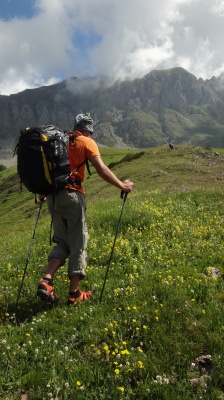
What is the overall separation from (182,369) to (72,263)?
311 centimetres

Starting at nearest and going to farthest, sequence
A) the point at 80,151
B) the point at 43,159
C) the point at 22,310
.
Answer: the point at 43,159 < the point at 22,310 < the point at 80,151

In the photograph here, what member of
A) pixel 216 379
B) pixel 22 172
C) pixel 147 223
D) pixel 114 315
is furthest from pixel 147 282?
pixel 147 223

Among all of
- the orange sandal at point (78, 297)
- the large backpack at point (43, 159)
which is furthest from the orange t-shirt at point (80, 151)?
the orange sandal at point (78, 297)

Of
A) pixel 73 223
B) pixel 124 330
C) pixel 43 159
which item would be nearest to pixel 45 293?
pixel 73 223

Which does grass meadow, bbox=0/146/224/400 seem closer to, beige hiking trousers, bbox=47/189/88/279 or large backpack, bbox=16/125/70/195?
beige hiking trousers, bbox=47/189/88/279

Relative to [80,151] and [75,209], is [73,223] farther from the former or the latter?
[80,151]

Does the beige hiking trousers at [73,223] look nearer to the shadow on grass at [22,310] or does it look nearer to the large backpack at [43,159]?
the large backpack at [43,159]

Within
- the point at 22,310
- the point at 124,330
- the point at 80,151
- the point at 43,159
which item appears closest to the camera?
the point at 124,330

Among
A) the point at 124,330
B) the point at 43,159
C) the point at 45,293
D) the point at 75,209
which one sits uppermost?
the point at 43,159

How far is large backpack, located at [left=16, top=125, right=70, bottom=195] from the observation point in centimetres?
685

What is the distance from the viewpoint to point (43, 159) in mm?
6828

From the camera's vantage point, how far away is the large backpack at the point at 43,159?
6.85 m

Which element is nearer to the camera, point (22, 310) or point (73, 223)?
point (22, 310)

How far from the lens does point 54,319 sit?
667 centimetres
